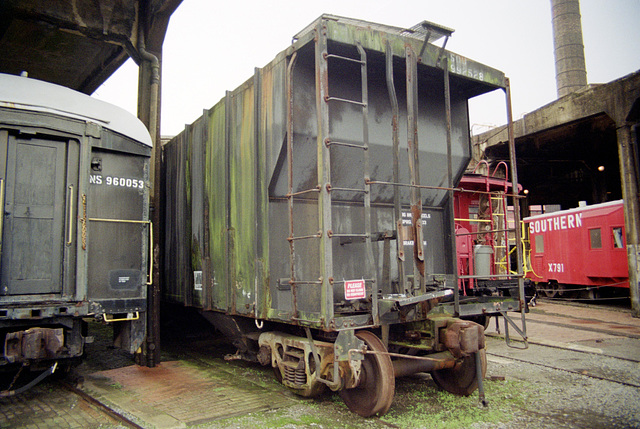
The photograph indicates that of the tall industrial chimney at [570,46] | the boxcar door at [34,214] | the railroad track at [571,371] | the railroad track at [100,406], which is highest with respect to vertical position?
the tall industrial chimney at [570,46]

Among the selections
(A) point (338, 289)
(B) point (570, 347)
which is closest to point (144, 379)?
(A) point (338, 289)

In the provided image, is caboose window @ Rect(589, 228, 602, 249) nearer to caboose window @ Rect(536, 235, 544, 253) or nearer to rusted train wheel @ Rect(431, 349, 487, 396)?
caboose window @ Rect(536, 235, 544, 253)

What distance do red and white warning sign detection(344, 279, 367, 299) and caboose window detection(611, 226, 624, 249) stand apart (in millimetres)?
14565

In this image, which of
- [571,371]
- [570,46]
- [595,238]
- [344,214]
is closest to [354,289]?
[344,214]

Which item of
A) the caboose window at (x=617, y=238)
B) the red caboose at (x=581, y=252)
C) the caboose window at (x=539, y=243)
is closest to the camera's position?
the caboose window at (x=617, y=238)

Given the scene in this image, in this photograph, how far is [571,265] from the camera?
17.5 m

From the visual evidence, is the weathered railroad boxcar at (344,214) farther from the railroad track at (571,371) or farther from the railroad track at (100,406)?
the railroad track at (571,371)

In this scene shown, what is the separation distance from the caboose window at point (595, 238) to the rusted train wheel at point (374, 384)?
1448cm

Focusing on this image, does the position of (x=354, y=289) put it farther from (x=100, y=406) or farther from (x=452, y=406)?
(x=100, y=406)

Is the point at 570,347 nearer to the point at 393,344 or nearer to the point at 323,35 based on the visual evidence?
A: the point at 393,344

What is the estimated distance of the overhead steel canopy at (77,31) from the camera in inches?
315

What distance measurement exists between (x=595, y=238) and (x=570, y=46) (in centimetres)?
3168

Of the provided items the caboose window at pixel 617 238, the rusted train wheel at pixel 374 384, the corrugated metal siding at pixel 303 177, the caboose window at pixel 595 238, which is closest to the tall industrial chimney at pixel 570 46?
the caboose window at pixel 595 238

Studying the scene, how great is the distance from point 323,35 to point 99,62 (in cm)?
864
